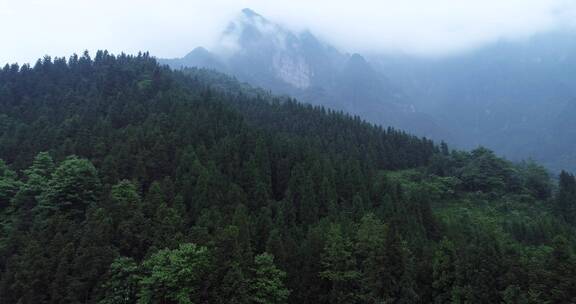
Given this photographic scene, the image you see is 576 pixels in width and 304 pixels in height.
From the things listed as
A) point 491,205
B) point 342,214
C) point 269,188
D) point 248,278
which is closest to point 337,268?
point 248,278

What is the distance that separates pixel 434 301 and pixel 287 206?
25.3 meters

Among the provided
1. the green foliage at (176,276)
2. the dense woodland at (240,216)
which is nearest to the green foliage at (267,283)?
the dense woodland at (240,216)

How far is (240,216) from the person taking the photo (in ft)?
173

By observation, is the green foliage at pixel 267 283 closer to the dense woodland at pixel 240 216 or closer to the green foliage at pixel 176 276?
the dense woodland at pixel 240 216

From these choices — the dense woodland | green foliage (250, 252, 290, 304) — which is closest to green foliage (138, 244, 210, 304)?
the dense woodland

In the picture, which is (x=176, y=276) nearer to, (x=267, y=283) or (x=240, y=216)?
(x=267, y=283)

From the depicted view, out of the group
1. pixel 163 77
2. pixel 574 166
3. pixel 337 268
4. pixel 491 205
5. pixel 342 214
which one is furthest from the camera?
pixel 574 166

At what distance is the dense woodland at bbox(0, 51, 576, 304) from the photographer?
144 feet

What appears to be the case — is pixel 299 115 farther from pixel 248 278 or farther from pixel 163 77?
pixel 248 278

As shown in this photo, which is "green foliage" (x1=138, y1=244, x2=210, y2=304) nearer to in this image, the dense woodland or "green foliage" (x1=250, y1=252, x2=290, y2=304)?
the dense woodland

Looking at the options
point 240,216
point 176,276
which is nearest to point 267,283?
point 176,276

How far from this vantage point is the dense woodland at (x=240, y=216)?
1729 inches

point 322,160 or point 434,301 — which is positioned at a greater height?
point 322,160

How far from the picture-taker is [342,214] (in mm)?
61188
